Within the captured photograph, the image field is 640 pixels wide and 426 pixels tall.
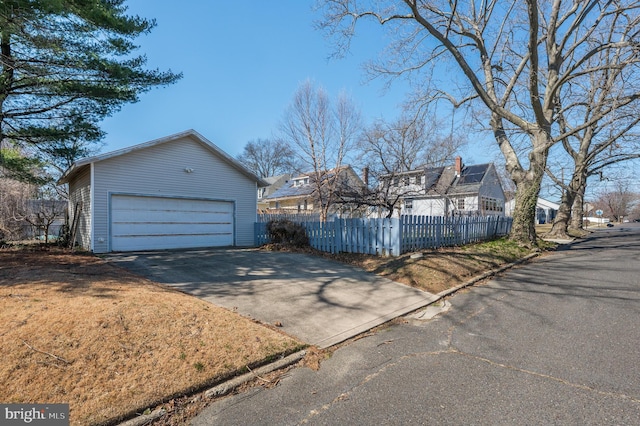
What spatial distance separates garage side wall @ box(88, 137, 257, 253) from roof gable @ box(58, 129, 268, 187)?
15cm

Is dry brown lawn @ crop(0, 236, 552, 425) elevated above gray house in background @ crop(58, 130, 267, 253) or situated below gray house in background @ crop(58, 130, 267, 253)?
below

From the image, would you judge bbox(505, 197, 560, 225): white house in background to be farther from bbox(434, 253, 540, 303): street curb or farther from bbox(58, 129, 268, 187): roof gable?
bbox(58, 129, 268, 187): roof gable

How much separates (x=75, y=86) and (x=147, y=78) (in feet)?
6.36

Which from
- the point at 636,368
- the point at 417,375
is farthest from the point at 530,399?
the point at 636,368

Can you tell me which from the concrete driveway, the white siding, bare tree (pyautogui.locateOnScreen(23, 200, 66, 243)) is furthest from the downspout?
bare tree (pyautogui.locateOnScreen(23, 200, 66, 243))

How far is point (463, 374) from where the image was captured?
329 centimetres

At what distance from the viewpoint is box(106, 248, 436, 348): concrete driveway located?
4820 mm

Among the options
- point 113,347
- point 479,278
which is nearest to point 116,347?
point 113,347

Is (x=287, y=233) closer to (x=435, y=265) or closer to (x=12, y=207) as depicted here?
(x=435, y=265)

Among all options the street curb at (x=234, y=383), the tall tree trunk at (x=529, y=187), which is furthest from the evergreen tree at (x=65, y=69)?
the tall tree trunk at (x=529, y=187)

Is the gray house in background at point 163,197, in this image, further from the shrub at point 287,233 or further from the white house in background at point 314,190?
the white house in background at point 314,190

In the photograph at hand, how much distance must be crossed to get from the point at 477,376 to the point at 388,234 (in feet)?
22.1

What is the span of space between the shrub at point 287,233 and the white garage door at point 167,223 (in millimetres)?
2090

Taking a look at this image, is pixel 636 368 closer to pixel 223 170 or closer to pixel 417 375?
pixel 417 375
